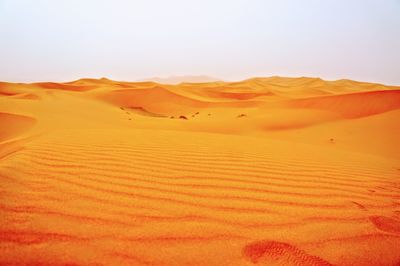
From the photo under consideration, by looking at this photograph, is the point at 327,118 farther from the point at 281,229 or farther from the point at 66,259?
the point at 66,259

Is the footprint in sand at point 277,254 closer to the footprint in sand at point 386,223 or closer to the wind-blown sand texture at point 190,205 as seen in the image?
the wind-blown sand texture at point 190,205

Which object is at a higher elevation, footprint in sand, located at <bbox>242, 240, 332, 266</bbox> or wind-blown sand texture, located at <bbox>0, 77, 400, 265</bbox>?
wind-blown sand texture, located at <bbox>0, 77, 400, 265</bbox>

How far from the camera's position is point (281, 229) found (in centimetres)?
162

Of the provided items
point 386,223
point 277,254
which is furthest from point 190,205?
point 386,223

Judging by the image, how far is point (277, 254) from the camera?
1403 millimetres

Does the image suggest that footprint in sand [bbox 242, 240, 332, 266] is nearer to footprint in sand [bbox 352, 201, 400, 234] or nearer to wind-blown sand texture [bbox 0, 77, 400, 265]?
wind-blown sand texture [bbox 0, 77, 400, 265]

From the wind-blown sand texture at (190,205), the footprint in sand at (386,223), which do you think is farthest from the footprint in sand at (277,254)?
the footprint in sand at (386,223)

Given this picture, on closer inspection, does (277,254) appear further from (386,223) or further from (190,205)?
(386,223)

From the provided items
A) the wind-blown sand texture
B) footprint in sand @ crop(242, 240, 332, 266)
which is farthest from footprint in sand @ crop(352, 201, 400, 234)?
footprint in sand @ crop(242, 240, 332, 266)

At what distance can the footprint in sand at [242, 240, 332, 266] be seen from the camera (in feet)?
4.42

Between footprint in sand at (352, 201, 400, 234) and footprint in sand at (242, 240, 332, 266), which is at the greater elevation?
footprint in sand at (352, 201, 400, 234)

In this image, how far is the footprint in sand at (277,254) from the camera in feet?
4.42

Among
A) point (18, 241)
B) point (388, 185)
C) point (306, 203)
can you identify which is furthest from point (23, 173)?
point (388, 185)

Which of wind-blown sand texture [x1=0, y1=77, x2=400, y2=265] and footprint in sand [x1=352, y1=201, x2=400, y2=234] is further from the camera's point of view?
footprint in sand [x1=352, y1=201, x2=400, y2=234]
